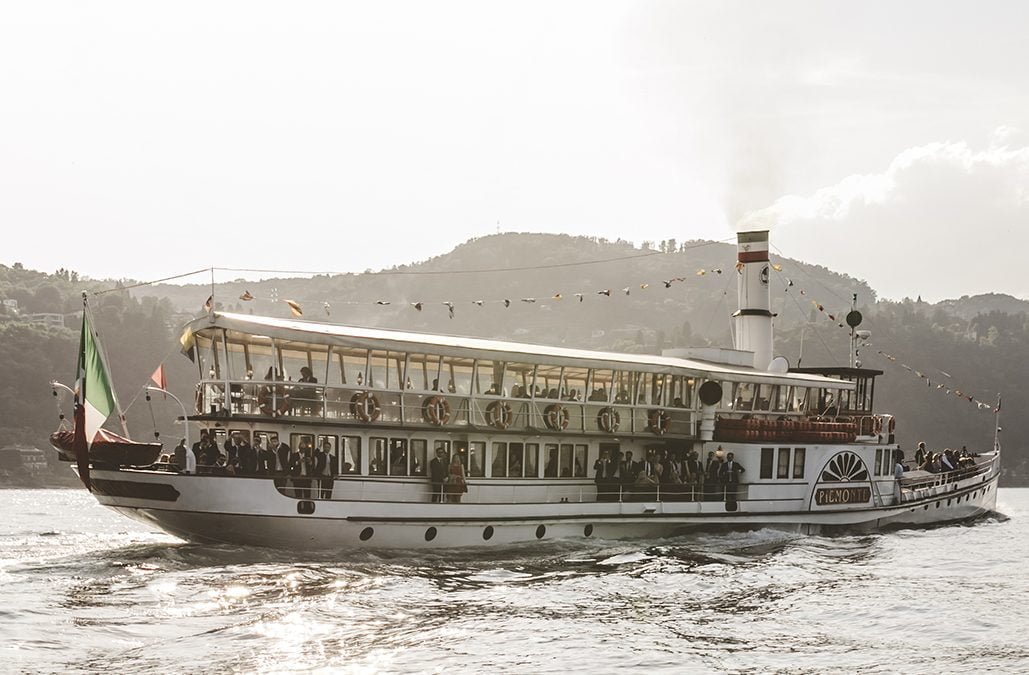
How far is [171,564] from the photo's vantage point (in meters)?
25.0

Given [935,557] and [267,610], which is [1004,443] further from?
[267,610]

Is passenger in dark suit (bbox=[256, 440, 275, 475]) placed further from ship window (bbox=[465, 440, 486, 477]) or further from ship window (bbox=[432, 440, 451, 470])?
ship window (bbox=[465, 440, 486, 477])

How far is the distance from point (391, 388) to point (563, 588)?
734 cm

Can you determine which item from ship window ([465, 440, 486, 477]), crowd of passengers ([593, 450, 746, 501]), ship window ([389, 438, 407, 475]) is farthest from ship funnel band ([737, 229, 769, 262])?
ship window ([389, 438, 407, 475])

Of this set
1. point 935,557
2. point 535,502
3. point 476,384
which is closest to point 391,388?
point 476,384

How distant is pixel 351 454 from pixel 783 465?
46.5 ft

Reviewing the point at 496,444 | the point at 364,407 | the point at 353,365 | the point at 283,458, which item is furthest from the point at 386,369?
the point at 283,458

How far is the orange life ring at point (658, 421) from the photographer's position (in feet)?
110

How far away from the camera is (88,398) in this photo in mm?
26422

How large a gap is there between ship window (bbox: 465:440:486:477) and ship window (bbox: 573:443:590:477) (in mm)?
3119

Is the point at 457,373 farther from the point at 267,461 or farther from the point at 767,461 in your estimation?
the point at 767,461

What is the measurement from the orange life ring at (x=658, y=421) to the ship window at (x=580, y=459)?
2.24 meters

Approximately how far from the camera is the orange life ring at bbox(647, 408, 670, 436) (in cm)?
3356

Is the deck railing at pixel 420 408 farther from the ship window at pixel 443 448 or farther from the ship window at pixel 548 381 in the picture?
the ship window at pixel 443 448
